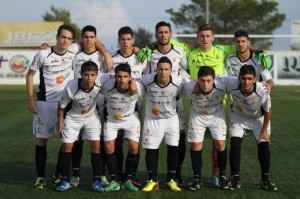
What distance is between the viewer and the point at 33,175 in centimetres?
741

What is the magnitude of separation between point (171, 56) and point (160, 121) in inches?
35.1

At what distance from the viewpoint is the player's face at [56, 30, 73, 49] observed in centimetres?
669

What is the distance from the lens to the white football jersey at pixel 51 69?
269 inches

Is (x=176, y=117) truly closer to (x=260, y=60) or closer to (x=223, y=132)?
(x=223, y=132)

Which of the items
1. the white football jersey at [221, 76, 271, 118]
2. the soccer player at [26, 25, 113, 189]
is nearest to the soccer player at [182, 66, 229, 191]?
the white football jersey at [221, 76, 271, 118]

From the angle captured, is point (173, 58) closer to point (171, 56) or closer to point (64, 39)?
point (171, 56)

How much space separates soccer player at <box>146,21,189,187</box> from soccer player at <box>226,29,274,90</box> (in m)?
0.65

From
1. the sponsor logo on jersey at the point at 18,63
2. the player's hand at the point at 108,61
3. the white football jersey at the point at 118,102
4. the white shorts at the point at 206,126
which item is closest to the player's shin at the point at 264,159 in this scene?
the white shorts at the point at 206,126

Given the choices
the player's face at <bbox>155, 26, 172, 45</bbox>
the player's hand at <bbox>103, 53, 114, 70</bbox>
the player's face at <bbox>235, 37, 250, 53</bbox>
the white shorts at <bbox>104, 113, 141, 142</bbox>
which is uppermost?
the player's face at <bbox>155, 26, 172, 45</bbox>

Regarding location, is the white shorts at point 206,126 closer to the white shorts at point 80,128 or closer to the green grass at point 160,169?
the green grass at point 160,169

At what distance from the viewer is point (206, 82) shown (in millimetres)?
6387

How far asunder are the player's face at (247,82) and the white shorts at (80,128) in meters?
1.85

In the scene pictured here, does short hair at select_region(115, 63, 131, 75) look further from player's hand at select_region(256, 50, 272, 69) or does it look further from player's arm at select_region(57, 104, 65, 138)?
player's hand at select_region(256, 50, 272, 69)

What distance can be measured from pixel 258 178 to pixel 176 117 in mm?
1472
